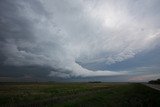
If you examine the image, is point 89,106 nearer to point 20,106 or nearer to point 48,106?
point 48,106

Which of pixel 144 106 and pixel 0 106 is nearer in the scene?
pixel 144 106

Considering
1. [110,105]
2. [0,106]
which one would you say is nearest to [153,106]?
[110,105]

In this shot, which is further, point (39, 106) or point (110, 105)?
point (110, 105)

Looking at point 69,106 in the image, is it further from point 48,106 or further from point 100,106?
point 100,106

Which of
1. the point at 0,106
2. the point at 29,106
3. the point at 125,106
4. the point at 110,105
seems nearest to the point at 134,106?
the point at 125,106

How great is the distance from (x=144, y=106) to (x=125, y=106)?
2.29m

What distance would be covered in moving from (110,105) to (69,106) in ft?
19.0

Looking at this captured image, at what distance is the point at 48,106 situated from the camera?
23.7 metres

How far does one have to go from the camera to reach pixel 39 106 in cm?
2403

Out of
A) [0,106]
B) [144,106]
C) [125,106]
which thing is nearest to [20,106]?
[0,106]

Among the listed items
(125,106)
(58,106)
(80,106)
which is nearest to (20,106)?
(58,106)

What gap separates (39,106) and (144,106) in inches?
506

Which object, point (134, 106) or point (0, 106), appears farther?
point (0, 106)

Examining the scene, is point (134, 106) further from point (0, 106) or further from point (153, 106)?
point (0, 106)
